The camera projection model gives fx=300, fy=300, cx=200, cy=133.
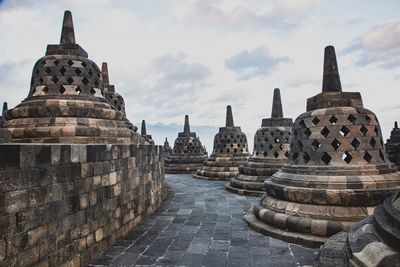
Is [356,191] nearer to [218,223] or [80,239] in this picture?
[218,223]

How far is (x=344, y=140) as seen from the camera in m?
6.34

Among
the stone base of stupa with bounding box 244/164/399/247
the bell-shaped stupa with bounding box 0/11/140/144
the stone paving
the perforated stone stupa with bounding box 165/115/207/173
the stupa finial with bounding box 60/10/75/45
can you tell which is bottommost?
the stone paving

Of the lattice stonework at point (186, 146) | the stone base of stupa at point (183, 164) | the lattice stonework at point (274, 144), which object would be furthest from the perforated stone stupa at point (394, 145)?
the lattice stonework at point (186, 146)

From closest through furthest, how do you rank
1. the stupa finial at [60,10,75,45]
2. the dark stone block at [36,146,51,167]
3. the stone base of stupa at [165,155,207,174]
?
the dark stone block at [36,146,51,167]
the stupa finial at [60,10,75,45]
the stone base of stupa at [165,155,207,174]

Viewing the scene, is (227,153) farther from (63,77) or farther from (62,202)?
(62,202)

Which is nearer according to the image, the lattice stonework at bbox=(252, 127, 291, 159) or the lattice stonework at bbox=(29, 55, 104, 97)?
the lattice stonework at bbox=(29, 55, 104, 97)

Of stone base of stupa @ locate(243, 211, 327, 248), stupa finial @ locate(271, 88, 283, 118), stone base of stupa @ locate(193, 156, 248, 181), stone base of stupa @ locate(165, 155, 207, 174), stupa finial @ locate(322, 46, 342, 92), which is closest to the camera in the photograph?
stone base of stupa @ locate(243, 211, 327, 248)

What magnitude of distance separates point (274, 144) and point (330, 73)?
515cm

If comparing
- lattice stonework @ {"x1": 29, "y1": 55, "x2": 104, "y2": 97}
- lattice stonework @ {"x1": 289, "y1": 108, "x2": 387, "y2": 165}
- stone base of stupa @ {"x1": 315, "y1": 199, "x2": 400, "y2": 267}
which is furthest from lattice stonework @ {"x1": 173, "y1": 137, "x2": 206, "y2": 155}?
stone base of stupa @ {"x1": 315, "y1": 199, "x2": 400, "y2": 267}

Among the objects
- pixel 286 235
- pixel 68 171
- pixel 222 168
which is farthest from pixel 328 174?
pixel 222 168

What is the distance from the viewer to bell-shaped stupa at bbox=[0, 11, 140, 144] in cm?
624

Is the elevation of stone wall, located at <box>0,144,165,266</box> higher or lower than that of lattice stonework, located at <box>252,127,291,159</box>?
lower

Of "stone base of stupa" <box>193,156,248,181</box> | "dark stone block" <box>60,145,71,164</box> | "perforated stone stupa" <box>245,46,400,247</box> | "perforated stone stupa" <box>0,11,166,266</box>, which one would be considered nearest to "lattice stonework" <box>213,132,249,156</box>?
"stone base of stupa" <box>193,156,248,181</box>

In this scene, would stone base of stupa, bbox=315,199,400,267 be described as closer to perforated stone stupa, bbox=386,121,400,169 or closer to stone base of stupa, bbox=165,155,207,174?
perforated stone stupa, bbox=386,121,400,169
